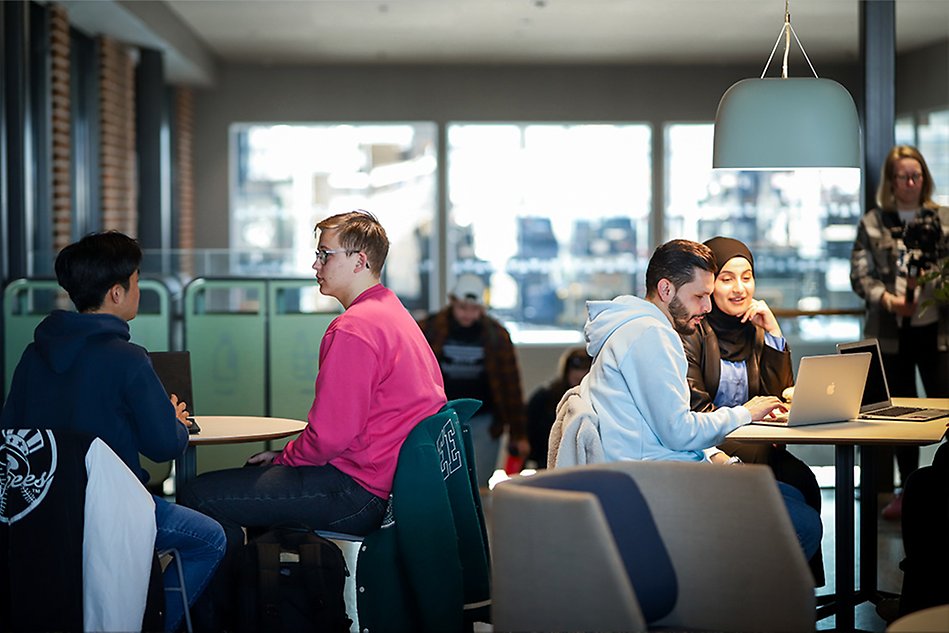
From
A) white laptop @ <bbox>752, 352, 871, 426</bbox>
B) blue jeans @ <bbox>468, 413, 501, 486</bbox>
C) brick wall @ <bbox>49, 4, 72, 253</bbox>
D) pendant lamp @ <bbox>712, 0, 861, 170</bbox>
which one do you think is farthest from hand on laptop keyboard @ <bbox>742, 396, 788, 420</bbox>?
brick wall @ <bbox>49, 4, 72, 253</bbox>

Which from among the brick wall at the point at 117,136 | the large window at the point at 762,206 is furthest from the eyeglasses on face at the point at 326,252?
the large window at the point at 762,206

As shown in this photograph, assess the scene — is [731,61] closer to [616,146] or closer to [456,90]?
[616,146]

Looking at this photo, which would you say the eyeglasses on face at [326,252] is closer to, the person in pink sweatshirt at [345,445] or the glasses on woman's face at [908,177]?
the person in pink sweatshirt at [345,445]

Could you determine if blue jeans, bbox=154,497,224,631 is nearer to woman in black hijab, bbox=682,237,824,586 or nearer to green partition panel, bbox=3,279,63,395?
woman in black hijab, bbox=682,237,824,586

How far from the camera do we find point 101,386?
9.67ft

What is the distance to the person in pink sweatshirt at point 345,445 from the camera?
3260 mm

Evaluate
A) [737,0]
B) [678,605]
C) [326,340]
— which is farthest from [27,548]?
[737,0]

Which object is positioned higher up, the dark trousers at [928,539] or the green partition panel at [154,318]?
the green partition panel at [154,318]

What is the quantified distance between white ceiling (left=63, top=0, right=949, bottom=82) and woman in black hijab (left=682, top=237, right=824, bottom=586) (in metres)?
4.39

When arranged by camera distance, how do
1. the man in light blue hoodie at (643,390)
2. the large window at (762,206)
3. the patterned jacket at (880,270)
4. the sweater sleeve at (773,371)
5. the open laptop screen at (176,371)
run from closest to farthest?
the man in light blue hoodie at (643,390)
the sweater sleeve at (773,371)
the open laptop screen at (176,371)
the patterned jacket at (880,270)
the large window at (762,206)

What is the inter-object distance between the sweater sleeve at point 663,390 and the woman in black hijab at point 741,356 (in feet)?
2.50

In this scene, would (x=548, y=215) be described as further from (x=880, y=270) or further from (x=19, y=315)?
(x=19, y=315)

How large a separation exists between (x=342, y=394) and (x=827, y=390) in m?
1.43

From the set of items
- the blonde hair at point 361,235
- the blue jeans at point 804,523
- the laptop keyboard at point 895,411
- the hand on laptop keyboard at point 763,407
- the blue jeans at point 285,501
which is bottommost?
the blue jeans at point 804,523
